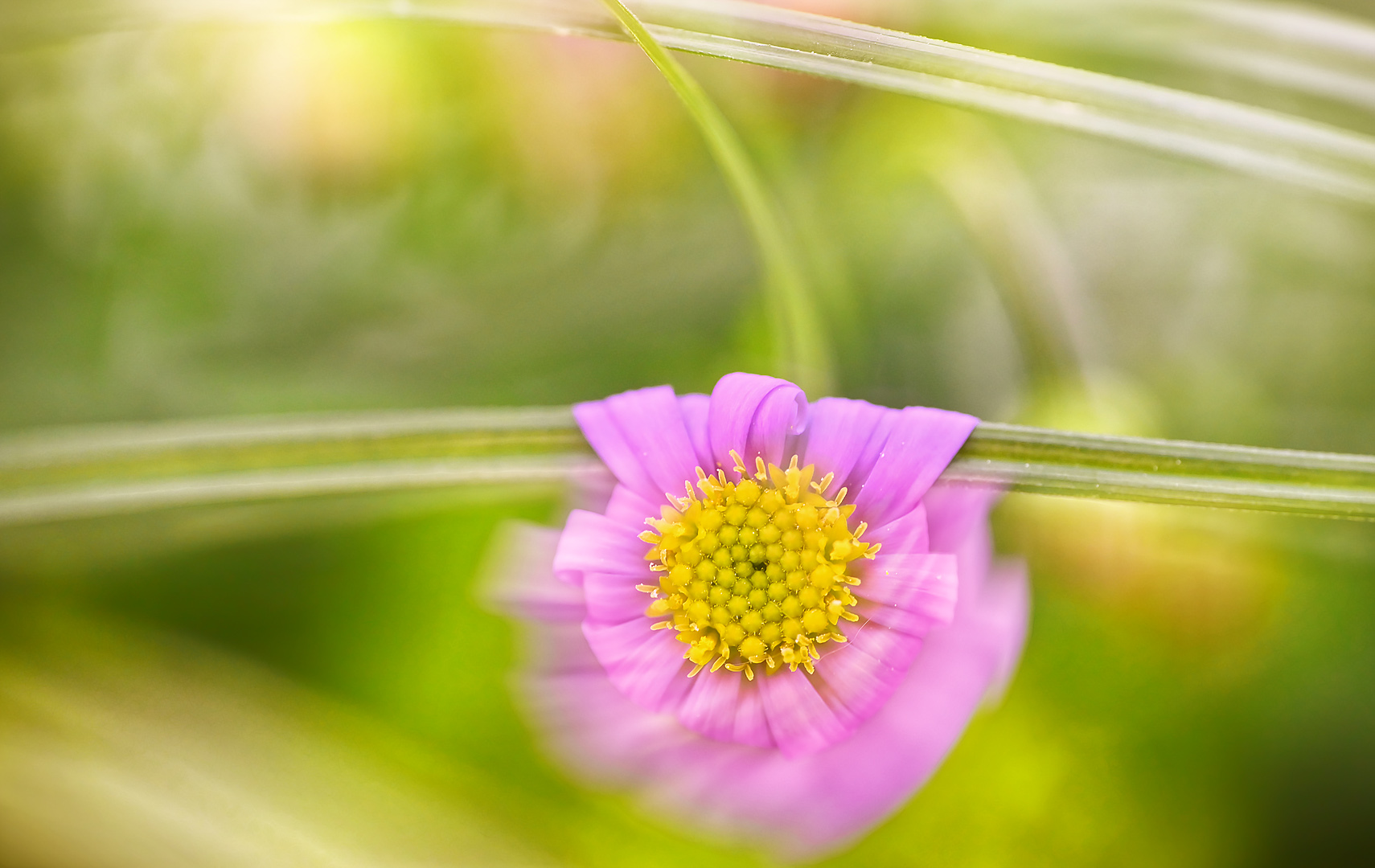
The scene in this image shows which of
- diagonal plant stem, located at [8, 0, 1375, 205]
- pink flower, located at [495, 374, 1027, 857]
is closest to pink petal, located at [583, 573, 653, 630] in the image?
pink flower, located at [495, 374, 1027, 857]

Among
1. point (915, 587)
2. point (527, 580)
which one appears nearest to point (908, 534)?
point (915, 587)

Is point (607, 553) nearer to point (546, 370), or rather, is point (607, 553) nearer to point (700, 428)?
point (700, 428)

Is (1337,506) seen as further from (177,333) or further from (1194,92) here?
(177,333)

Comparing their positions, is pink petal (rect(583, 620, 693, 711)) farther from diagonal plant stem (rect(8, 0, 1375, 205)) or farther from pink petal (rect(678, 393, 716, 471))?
diagonal plant stem (rect(8, 0, 1375, 205))

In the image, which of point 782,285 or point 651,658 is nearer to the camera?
point 651,658

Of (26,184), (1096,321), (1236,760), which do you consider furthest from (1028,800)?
(26,184)
